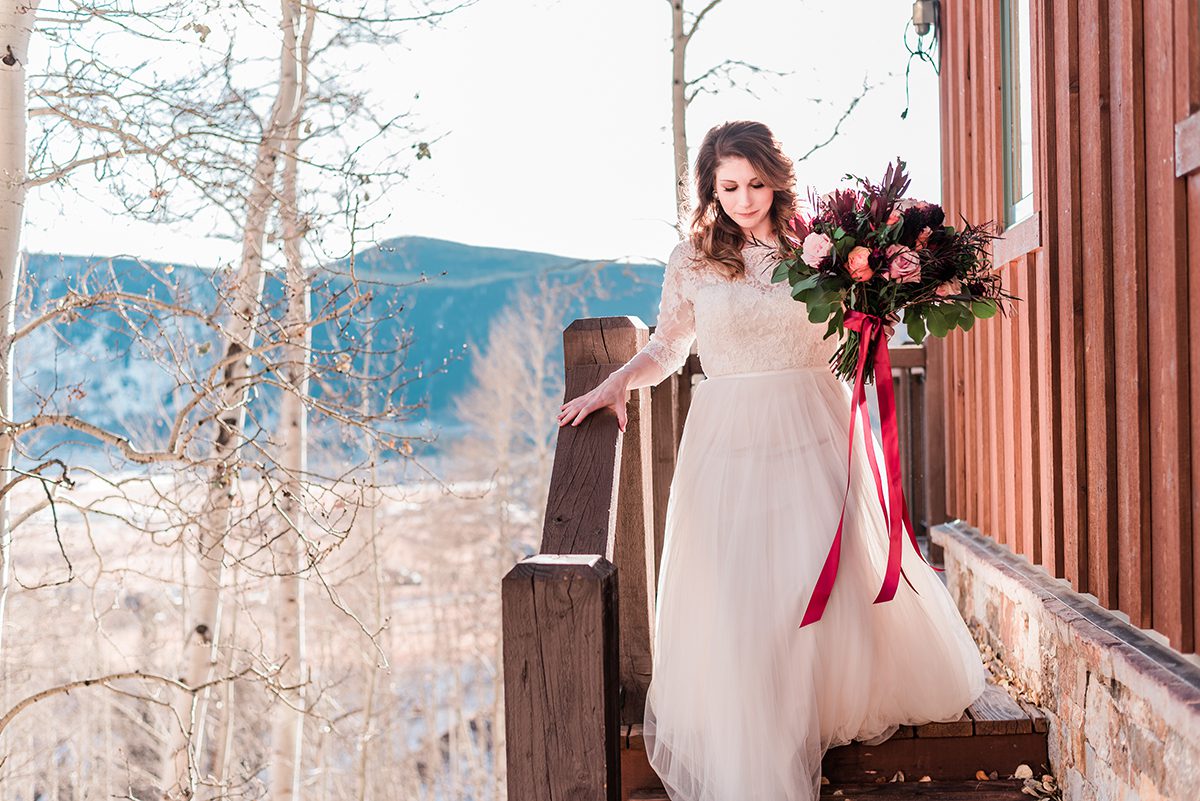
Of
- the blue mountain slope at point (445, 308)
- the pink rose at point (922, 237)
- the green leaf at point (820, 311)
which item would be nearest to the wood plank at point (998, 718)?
the green leaf at point (820, 311)

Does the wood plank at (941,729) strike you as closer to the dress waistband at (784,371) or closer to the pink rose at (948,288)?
the dress waistband at (784,371)

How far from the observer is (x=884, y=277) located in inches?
100

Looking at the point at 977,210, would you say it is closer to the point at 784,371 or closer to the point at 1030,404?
the point at 1030,404

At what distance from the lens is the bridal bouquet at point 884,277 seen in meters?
2.53

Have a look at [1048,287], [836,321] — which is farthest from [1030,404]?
[836,321]

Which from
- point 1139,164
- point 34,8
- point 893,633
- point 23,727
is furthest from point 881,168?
point 23,727

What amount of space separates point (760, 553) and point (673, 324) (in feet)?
2.42

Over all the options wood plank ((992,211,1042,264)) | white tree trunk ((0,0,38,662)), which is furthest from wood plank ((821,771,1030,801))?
white tree trunk ((0,0,38,662))

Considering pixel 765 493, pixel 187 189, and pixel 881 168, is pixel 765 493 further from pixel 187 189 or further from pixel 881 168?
pixel 187 189

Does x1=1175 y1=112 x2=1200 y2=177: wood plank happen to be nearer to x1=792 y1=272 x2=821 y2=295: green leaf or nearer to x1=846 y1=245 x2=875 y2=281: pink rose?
x1=846 y1=245 x2=875 y2=281: pink rose

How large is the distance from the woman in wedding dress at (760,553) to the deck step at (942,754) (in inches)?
2.4

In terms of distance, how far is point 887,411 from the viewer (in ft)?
8.91

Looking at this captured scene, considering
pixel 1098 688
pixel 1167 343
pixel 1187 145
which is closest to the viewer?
pixel 1187 145

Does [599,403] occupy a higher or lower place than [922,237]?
lower
